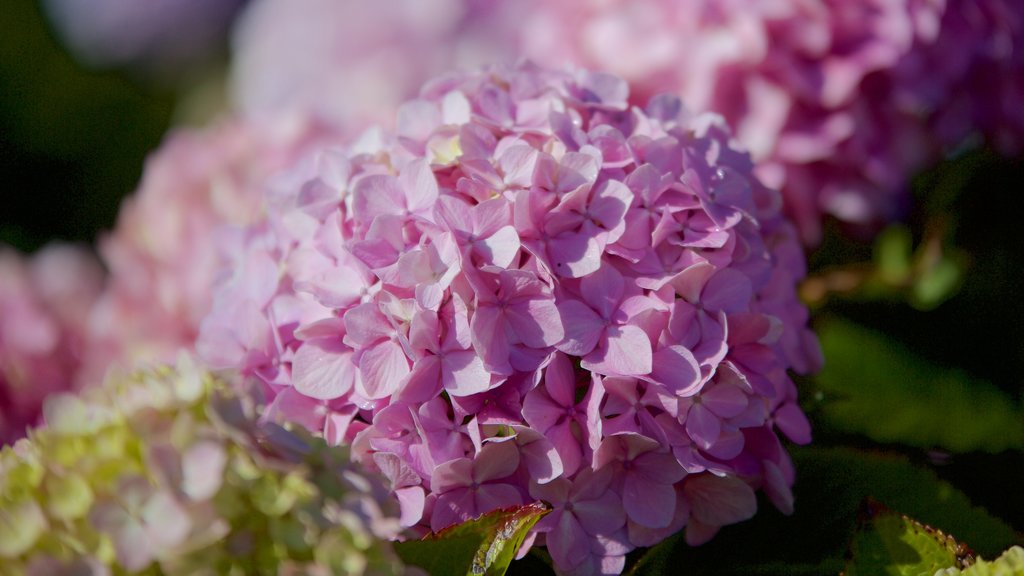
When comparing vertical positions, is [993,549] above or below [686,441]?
below

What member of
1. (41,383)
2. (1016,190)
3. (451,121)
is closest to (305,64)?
(41,383)

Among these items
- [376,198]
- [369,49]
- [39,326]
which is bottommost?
[39,326]

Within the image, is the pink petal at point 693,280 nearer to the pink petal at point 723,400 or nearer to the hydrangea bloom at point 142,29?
the pink petal at point 723,400

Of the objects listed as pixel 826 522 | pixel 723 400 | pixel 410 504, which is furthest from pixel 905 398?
pixel 410 504

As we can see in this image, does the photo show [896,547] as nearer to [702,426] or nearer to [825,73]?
[702,426]

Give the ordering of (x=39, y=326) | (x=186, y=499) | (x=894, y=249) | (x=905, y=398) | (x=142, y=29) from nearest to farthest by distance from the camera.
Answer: (x=186, y=499), (x=905, y=398), (x=39, y=326), (x=894, y=249), (x=142, y=29)

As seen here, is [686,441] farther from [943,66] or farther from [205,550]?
[943,66]

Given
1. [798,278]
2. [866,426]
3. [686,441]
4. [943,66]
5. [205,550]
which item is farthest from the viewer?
[943,66]

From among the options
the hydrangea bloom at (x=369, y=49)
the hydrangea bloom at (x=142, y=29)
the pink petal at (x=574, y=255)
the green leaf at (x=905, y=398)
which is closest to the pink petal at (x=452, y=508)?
the pink petal at (x=574, y=255)
